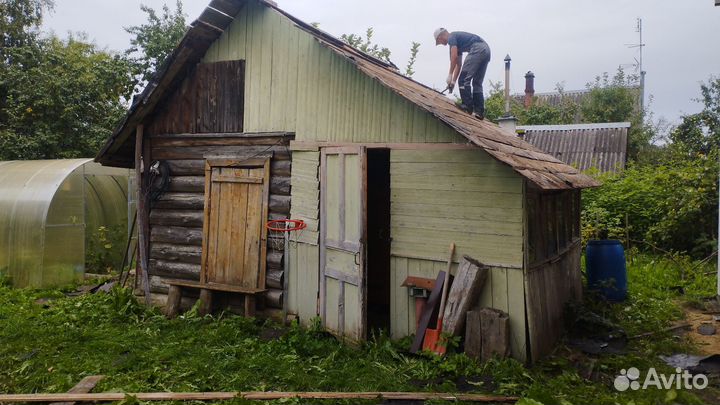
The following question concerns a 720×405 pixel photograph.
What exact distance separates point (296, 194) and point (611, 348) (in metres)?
4.79

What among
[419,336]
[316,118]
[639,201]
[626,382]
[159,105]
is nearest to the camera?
[626,382]

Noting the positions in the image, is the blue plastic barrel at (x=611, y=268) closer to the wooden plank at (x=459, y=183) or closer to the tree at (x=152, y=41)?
the wooden plank at (x=459, y=183)

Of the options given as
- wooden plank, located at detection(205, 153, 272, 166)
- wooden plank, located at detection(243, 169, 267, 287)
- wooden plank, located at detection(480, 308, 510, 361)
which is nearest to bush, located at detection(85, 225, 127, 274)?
wooden plank, located at detection(205, 153, 272, 166)

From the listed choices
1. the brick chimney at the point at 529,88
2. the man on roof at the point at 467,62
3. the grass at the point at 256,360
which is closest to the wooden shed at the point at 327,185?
the grass at the point at 256,360

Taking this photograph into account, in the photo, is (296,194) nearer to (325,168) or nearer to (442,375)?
(325,168)

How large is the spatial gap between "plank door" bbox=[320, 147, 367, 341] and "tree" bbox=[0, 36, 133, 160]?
501 inches

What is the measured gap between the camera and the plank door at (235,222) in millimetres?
7840

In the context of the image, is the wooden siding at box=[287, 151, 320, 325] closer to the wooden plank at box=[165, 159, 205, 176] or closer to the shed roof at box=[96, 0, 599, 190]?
the shed roof at box=[96, 0, 599, 190]

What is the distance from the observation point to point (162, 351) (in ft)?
21.6

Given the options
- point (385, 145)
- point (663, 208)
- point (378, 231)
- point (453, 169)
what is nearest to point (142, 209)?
point (378, 231)

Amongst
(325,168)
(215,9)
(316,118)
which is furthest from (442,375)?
(215,9)

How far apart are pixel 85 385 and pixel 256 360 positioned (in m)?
1.83

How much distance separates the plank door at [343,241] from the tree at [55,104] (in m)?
12.7

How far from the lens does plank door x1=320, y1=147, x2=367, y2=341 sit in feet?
22.0
